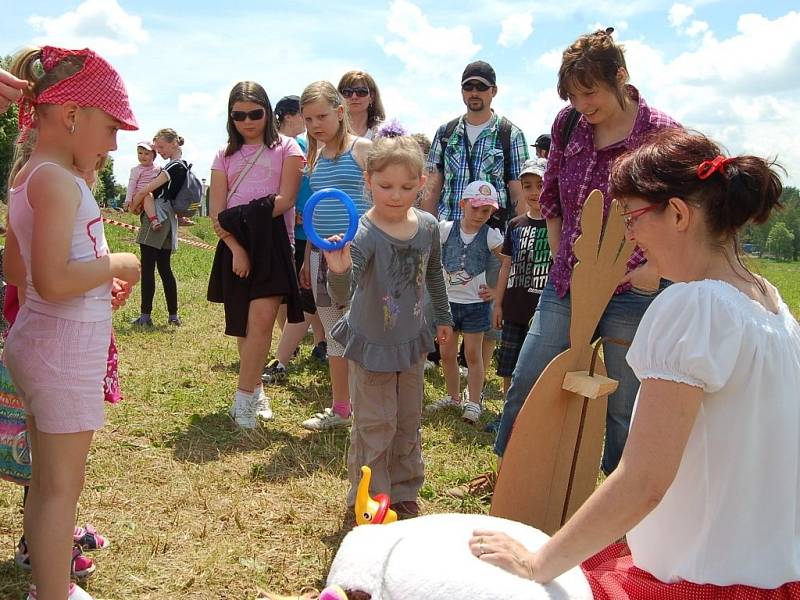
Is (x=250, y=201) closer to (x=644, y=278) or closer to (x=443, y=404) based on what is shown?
(x=443, y=404)

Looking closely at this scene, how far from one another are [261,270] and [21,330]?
7.18 ft

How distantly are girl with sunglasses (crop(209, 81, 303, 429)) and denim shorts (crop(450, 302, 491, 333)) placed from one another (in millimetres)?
1155

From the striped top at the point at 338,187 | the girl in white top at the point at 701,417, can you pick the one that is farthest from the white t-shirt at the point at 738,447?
the striped top at the point at 338,187

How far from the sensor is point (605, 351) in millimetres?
2869

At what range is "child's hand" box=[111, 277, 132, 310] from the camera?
2.30m

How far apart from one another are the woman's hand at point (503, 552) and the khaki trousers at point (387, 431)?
142 centimetres

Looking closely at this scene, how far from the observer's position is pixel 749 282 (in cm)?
163

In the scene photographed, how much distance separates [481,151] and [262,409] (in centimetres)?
228

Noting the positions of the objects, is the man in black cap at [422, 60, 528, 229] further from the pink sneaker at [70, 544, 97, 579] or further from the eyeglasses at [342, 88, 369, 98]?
the pink sneaker at [70, 544, 97, 579]

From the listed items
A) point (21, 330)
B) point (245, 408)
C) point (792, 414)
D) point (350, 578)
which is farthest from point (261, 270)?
point (792, 414)

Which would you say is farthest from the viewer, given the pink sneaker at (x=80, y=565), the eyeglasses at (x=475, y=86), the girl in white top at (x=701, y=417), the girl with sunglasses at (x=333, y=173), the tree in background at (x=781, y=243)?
the tree in background at (x=781, y=243)

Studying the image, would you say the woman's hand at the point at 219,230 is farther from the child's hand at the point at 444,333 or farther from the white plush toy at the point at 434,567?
the white plush toy at the point at 434,567

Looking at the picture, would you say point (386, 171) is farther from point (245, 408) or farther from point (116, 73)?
point (245, 408)

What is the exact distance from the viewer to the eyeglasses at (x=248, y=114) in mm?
4227
